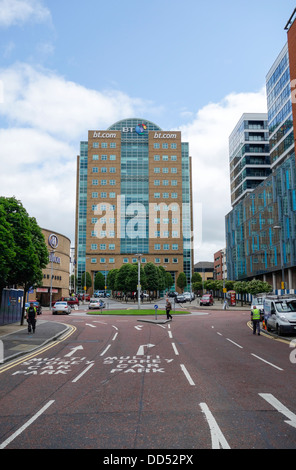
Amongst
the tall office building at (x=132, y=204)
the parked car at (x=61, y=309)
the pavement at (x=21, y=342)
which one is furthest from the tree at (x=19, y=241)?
the tall office building at (x=132, y=204)

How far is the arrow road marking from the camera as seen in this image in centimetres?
664

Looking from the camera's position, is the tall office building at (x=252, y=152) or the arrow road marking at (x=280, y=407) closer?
the arrow road marking at (x=280, y=407)

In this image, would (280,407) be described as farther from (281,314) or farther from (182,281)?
(182,281)

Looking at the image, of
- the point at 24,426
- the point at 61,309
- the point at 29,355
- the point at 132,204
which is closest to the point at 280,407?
the point at 24,426

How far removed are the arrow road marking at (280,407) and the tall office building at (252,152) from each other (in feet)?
270

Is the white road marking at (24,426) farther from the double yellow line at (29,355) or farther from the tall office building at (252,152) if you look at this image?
the tall office building at (252,152)

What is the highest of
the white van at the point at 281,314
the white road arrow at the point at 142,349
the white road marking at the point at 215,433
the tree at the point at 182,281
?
the tree at the point at 182,281

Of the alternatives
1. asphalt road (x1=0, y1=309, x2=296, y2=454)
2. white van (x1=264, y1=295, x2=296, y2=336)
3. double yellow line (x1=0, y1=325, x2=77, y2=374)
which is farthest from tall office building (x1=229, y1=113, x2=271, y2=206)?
asphalt road (x1=0, y1=309, x2=296, y2=454)

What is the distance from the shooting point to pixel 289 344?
1756 centimetres

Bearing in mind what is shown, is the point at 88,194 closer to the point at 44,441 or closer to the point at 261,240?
the point at 261,240

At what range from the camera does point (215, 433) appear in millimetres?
5984

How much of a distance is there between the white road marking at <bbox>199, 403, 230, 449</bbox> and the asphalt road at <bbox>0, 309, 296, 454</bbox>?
0.02 m

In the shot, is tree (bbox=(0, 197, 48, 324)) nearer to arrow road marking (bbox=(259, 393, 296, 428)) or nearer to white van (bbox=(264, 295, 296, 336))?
white van (bbox=(264, 295, 296, 336))

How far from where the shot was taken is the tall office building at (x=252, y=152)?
288 feet
